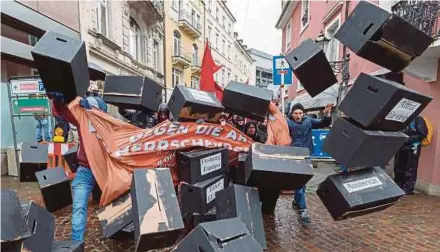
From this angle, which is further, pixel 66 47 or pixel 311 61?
pixel 311 61

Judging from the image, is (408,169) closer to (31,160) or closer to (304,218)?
(304,218)

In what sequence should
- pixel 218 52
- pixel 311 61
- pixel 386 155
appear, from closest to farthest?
1. pixel 386 155
2. pixel 311 61
3. pixel 218 52

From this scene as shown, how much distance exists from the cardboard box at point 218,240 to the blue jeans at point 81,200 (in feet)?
4.29

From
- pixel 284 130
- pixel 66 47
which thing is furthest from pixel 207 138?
pixel 66 47

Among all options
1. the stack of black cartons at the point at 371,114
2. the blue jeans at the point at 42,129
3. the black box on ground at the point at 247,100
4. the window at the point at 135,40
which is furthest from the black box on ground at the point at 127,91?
the window at the point at 135,40

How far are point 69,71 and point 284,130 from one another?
2.54 metres

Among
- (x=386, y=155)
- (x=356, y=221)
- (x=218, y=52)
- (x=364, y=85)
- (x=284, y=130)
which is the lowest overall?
(x=356, y=221)

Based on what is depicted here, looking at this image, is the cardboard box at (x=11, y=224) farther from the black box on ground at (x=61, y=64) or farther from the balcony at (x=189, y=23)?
the balcony at (x=189, y=23)

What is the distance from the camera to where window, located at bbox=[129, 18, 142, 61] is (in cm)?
1486

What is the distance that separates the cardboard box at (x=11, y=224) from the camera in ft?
5.05

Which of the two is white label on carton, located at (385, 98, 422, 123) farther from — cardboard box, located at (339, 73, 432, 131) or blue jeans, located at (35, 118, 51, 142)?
blue jeans, located at (35, 118, 51, 142)

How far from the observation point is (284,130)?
12.0 ft

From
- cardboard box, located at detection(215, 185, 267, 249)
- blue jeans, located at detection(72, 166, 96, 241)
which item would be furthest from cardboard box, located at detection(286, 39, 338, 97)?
blue jeans, located at detection(72, 166, 96, 241)

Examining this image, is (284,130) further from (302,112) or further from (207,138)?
(207,138)
